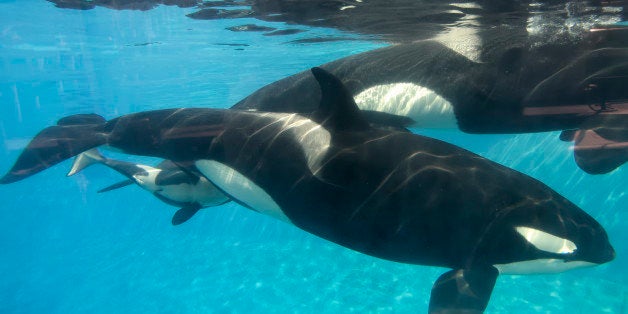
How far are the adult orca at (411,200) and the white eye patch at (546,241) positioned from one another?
0.5 inches

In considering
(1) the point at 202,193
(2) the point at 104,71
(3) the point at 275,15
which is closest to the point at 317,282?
(1) the point at 202,193

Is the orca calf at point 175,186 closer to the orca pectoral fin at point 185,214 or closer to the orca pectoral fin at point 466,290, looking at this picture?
the orca pectoral fin at point 185,214

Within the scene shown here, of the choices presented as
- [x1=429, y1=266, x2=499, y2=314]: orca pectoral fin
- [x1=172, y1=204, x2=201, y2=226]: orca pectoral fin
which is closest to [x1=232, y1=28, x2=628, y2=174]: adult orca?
[x1=429, y1=266, x2=499, y2=314]: orca pectoral fin

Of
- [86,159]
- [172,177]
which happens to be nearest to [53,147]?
[172,177]

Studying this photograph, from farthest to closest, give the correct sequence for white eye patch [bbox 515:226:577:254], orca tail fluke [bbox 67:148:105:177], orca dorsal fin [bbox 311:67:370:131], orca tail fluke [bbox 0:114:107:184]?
1. orca tail fluke [bbox 67:148:105:177]
2. orca tail fluke [bbox 0:114:107:184]
3. orca dorsal fin [bbox 311:67:370:131]
4. white eye patch [bbox 515:226:577:254]

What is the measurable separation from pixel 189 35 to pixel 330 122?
14930mm

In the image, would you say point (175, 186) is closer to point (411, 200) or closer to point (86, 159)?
point (86, 159)

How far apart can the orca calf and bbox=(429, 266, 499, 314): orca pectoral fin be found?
14.9 ft

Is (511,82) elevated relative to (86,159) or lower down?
elevated

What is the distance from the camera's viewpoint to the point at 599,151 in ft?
17.5

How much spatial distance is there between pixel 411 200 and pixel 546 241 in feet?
5.97

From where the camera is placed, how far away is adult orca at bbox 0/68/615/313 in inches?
179

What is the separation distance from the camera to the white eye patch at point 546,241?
4.65 meters

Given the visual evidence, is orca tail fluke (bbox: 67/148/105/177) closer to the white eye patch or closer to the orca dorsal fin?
the orca dorsal fin
